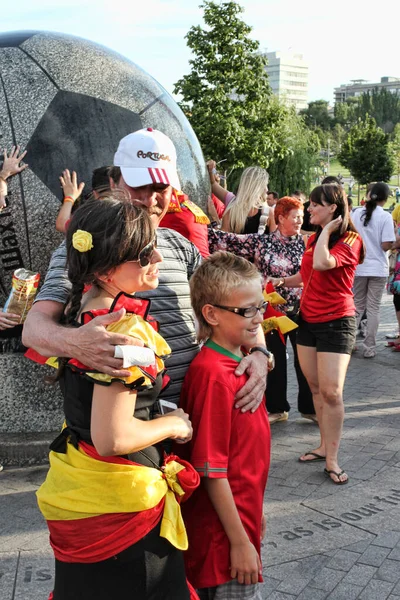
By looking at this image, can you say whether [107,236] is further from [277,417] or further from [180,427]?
[277,417]

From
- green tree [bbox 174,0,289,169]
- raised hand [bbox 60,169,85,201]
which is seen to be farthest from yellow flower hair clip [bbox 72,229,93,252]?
green tree [bbox 174,0,289,169]

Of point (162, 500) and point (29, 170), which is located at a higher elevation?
point (29, 170)

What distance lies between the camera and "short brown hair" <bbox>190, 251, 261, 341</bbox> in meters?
2.74

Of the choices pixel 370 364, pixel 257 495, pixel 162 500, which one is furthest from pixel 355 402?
pixel 162 500

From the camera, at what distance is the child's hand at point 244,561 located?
2.54 metres

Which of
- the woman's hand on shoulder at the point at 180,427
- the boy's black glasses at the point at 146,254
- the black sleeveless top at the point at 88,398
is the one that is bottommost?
the woman's hand on shoulder at the point at 180,427

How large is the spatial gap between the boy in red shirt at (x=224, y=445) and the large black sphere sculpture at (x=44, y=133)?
2.61 metres

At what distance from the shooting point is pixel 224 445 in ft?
8.35

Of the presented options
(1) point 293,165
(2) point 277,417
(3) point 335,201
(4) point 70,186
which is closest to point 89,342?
(4) point 70,186

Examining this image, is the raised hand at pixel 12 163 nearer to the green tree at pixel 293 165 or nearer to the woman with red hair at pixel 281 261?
the woman with red hair at pixel 281 261

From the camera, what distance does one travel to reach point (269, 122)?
38.6 meters

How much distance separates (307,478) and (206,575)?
272cm

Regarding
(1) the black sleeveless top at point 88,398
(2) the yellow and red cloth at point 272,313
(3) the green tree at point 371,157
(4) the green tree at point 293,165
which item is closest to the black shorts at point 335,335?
(2) the yellow and red cloth at point 272,313

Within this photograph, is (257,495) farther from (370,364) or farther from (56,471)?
(370,364)
